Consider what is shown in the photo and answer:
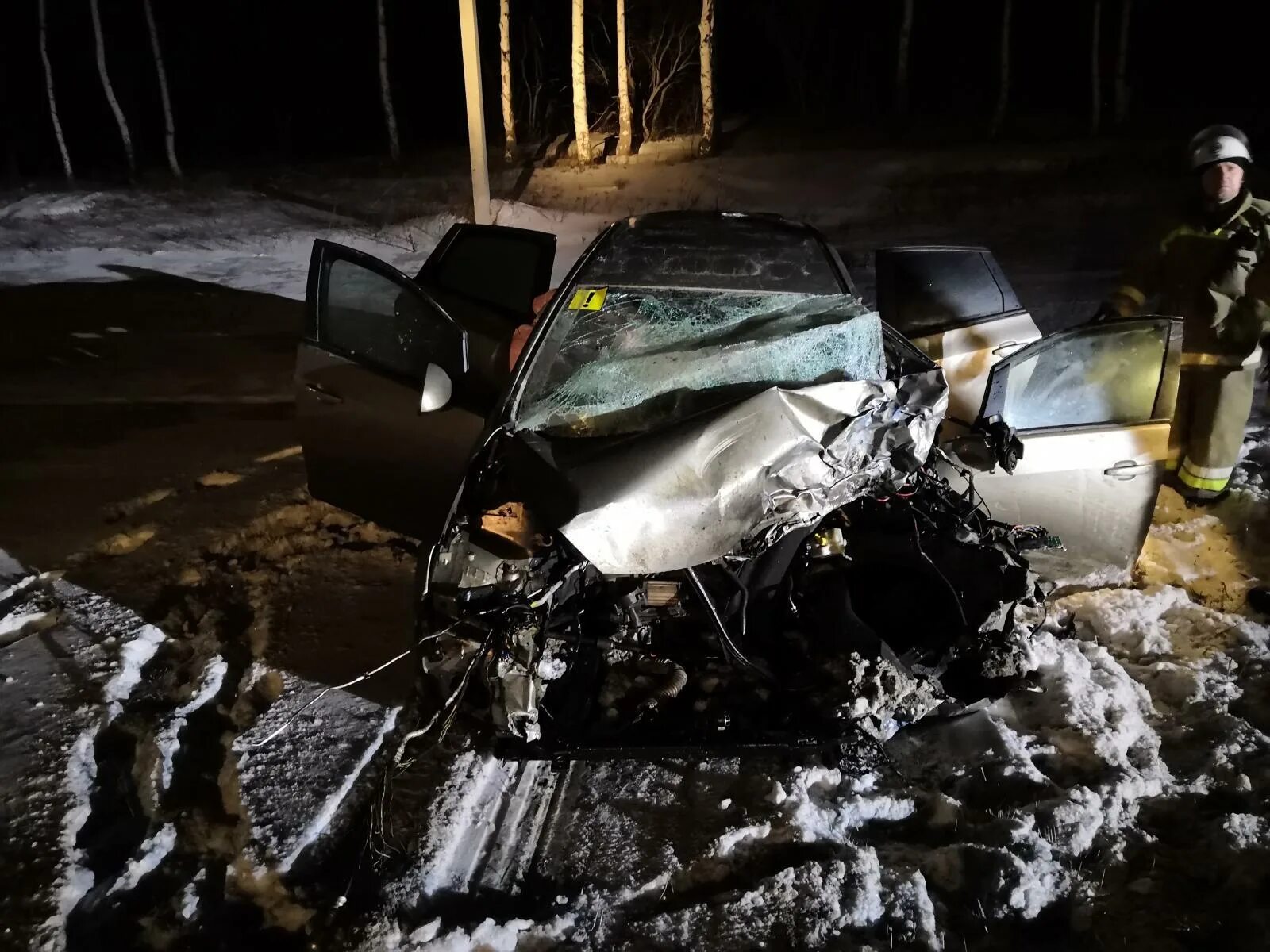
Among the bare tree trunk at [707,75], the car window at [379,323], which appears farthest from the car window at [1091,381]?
the bare tree trunk at [707,75]

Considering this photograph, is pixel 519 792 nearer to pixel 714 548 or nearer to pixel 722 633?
pixel 722 633

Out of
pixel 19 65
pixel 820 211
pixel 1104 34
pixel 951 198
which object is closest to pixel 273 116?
pixel 19 65

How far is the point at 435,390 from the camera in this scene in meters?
3.40

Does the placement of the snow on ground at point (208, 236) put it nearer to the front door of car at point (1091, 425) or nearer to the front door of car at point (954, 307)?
the front door of car at point (954, 307)

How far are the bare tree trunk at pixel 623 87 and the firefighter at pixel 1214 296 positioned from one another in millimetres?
13286

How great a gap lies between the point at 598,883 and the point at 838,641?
1.14 meters

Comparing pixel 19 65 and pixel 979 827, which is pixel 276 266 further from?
pixel 19 65

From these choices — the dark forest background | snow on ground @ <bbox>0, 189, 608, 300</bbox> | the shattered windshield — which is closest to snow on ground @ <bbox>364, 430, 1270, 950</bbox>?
the shattered windshield

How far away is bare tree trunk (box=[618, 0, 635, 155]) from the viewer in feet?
51.8

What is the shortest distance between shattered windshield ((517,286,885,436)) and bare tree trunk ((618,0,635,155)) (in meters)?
14.0

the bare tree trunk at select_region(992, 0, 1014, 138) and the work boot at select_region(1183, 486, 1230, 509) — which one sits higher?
the bare tree trunk at select_region(992, 0, 1014, 138)

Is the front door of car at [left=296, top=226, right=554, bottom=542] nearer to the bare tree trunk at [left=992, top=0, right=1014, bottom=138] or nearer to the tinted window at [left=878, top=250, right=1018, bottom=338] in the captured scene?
the tinted window at [left=878, top=250, right=1018, bottom=338]

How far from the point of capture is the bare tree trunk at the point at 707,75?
50.9 ft

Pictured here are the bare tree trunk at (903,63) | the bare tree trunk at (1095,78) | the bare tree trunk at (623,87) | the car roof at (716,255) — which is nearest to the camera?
the car roof at (716,255)
